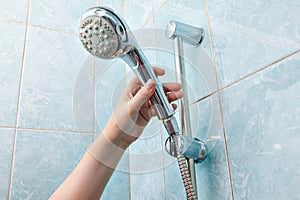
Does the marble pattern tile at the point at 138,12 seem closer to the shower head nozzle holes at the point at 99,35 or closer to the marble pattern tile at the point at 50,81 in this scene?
the marble pattern tile at the point at 50,81

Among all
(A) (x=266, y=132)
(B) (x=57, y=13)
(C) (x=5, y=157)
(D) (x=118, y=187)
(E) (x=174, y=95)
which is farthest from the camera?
(B) (x=57, y=13)

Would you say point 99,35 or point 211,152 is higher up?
point 99,35

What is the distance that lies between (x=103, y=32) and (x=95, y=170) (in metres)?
0.32

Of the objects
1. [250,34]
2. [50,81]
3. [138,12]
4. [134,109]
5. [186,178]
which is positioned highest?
[138,12]

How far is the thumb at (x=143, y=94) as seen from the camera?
505mm

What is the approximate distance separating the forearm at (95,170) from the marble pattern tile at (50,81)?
23cm

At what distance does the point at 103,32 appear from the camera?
1.53 feet

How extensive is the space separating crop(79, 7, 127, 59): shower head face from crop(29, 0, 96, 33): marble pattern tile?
2.01 ft

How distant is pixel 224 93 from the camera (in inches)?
21.7

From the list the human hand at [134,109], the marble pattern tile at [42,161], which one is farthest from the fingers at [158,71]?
the marble pattern tile at [42,161]

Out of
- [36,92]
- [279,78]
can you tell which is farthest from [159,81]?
[36,92]

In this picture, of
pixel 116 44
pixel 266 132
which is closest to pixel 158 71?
pixel 116 44

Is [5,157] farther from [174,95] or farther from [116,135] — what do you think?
[174,95]

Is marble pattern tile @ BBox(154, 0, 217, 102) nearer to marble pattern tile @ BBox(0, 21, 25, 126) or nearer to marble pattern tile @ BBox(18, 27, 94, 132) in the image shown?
marble pattern tile @ BBox(18, 27, 94, 132)
